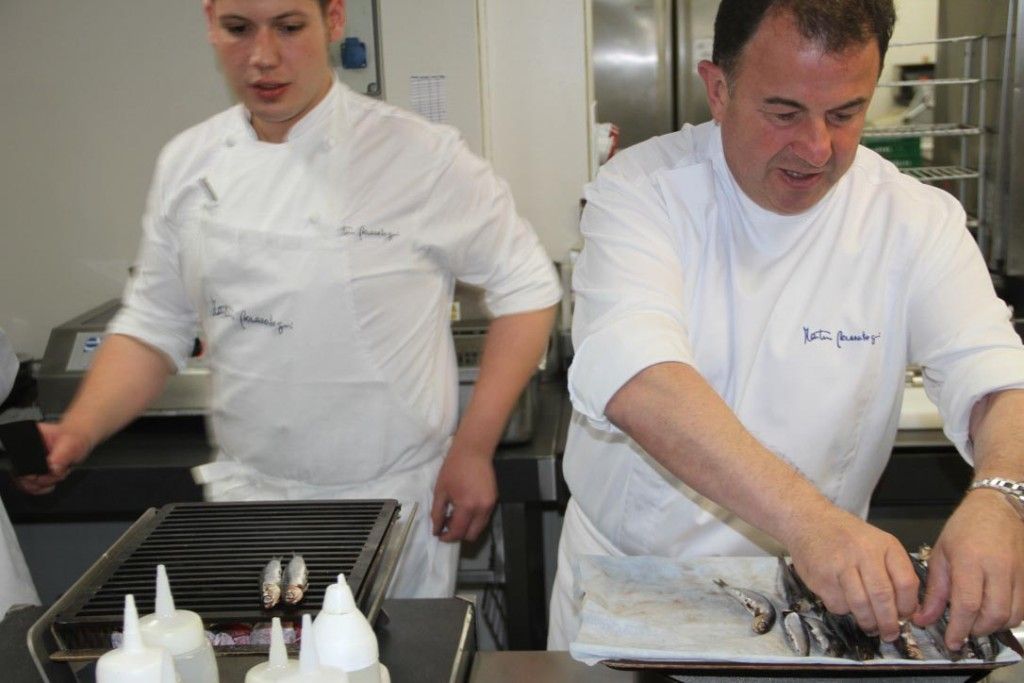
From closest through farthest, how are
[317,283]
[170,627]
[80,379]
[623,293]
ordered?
[170,627]
[623,293]
[317,283]
[80,379]

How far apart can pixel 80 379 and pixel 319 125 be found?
0.85 metres

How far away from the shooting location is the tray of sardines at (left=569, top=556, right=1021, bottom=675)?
37.6 inches

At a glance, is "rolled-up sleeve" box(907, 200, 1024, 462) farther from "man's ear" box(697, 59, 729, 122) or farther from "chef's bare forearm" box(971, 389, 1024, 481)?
"man's ear" box(697, 59, 729, 122)

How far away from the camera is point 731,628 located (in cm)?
105

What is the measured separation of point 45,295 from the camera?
2789mm

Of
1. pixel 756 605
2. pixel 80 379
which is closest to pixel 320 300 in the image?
pixel 80 379

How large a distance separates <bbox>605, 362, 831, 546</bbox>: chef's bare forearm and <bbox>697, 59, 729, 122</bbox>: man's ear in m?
0.37

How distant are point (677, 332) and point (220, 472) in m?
0.86

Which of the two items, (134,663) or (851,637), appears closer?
(134,663)

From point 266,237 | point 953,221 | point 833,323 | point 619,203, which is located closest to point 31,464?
point 266,237

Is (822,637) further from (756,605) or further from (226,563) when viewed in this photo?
(226,563)

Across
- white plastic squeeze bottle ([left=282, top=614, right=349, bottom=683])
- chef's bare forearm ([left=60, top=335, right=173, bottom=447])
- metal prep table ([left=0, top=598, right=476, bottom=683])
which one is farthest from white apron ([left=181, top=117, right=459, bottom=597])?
white plastic squeeze bottle ([left=282, top=614, right=349, bottom=683])

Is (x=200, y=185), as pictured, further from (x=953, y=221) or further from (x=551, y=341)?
(x=953, y=221)

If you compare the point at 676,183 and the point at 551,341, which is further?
the point at 551,341
